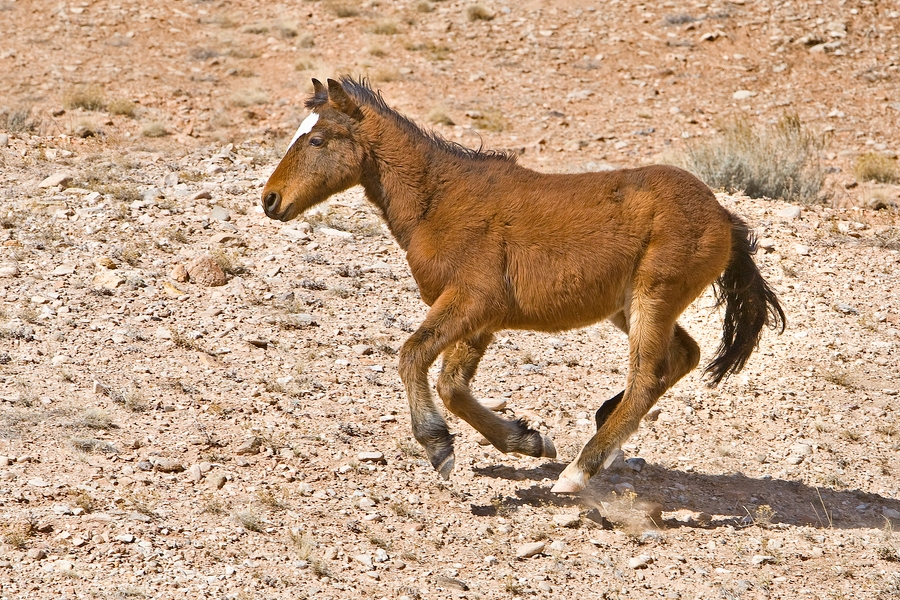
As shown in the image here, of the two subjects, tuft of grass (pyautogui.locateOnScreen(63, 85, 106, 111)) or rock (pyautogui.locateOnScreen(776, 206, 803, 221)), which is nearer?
rock (pyautogui.locateOnScreen(776, 206, 803, 221))

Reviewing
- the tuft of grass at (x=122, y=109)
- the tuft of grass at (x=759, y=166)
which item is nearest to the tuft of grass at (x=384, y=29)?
the tuft of grass at (x=122, y=109)

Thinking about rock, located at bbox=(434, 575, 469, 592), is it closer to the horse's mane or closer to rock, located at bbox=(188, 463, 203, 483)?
rock, located at bbox=(188, 463, 203, 483)

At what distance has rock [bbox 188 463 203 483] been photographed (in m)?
6.26

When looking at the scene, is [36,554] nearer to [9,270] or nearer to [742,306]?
[9,270]

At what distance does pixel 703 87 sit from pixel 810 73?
2097mm

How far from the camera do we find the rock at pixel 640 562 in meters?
5.81

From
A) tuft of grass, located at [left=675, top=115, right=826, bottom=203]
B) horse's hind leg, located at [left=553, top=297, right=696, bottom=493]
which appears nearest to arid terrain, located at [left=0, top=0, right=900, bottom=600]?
horse's hind leg, located at [left=553, top=297, right=696, bottom=493]

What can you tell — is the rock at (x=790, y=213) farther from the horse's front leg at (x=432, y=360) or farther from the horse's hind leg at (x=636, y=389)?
the horse's front leg at (x=432, y=360)

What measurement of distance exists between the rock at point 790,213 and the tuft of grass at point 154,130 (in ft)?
29.0

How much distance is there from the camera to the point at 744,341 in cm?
726

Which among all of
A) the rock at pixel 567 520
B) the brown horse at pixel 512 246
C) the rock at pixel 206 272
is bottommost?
the rock at pixel 567 520

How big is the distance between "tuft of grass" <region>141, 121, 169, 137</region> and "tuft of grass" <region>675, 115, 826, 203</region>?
24.8 feet

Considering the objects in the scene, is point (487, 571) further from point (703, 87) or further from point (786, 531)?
point (703, 87)

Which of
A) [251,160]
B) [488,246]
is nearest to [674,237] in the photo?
[488,246]
